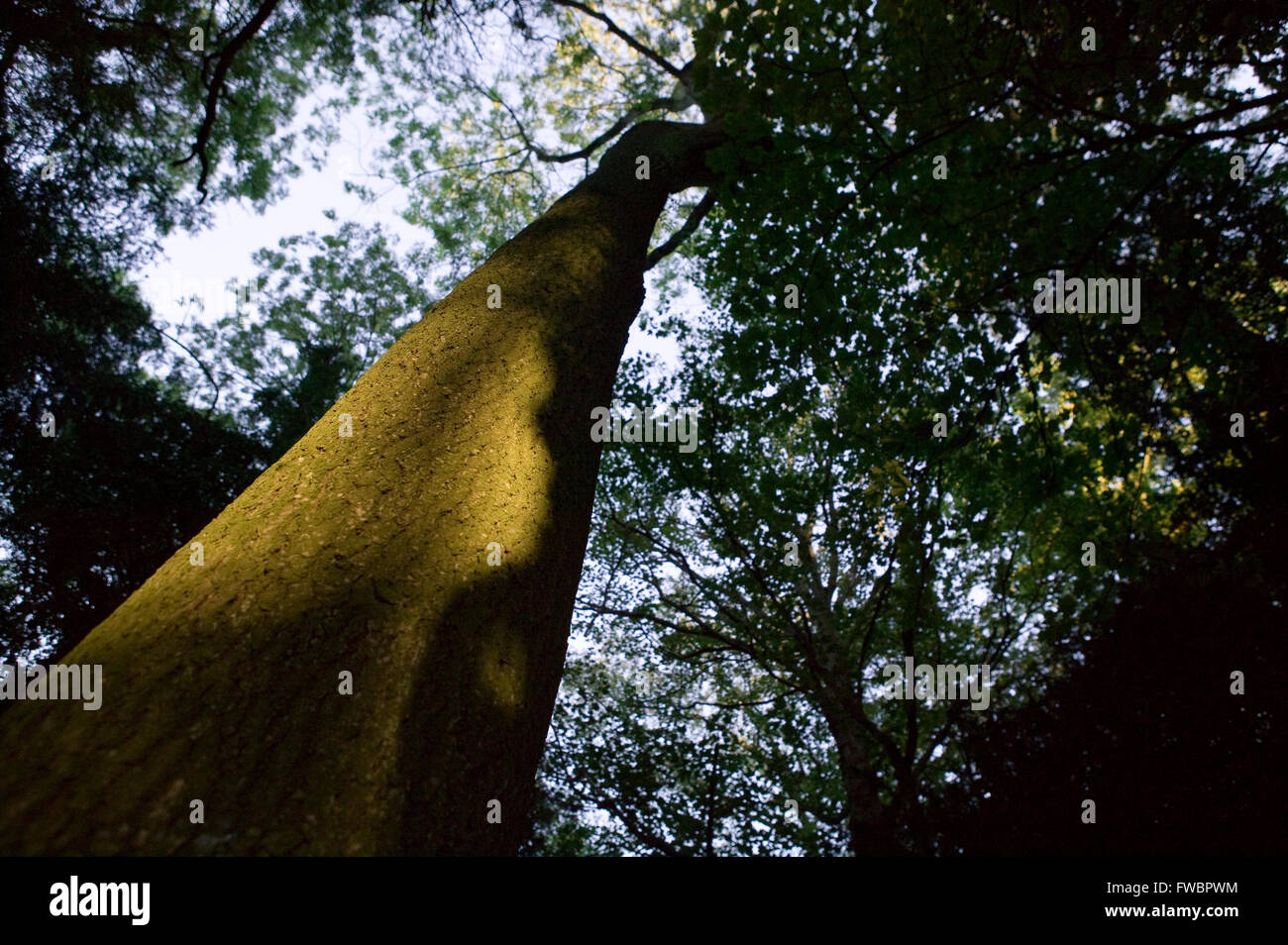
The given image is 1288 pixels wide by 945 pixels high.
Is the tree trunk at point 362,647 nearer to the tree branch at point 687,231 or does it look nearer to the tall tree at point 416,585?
the tall tree at point 416,585

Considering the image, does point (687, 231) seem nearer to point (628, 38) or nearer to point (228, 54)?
point (628, 38)

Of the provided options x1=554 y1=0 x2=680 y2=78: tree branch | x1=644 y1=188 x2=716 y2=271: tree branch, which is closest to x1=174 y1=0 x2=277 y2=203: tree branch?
x1=644 y1=188 x2=716 y2=271: tree branch

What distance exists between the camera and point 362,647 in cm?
133

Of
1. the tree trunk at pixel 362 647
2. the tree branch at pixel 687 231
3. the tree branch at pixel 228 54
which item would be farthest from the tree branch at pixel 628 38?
the tree trunk at pixel 362 647

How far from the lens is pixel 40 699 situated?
119 centimetres

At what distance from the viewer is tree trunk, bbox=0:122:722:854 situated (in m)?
1.05

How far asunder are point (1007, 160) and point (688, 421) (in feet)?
16.2

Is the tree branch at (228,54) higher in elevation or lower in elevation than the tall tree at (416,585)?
higher

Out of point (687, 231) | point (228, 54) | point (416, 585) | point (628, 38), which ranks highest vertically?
point (628, 38)

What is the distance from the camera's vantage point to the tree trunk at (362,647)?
3.44 feet

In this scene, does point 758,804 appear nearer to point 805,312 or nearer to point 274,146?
point 805,312

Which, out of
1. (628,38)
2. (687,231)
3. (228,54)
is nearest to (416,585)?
(228,54)

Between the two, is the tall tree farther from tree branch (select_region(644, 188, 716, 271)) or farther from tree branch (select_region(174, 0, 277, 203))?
tree branch (select_region(174, 0, 277, 203))
